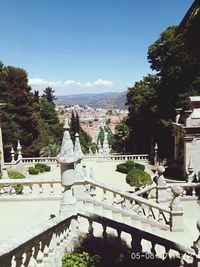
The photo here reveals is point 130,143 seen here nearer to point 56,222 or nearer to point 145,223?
point 145,223

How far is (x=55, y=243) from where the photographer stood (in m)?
7.17

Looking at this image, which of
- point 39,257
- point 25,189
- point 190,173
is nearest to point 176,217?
point 39,257

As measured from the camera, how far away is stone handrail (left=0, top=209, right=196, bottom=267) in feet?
16.5

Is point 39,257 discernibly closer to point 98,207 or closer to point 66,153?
point 66,153

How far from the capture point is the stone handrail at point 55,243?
504cm

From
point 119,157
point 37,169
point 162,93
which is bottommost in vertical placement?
point 37,169

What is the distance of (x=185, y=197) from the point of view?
1511 cm

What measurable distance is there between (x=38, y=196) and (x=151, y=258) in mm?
6768

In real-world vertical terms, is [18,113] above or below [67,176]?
above

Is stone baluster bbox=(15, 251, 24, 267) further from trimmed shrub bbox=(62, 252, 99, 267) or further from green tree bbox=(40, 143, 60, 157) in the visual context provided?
green tree bbox=(40, 143, 60, 157)

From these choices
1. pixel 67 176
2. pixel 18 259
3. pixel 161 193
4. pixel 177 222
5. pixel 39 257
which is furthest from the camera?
pixel 161 193

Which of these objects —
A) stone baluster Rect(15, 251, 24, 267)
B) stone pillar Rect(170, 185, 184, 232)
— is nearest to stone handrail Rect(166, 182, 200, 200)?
stone pillar Rect(170, 185, 184, 232)

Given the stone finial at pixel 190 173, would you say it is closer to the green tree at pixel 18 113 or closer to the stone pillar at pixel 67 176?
the stone pillar at pixel 67 176

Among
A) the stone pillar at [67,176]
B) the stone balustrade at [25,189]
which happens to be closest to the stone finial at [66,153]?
the stone pillar at [67,176]
